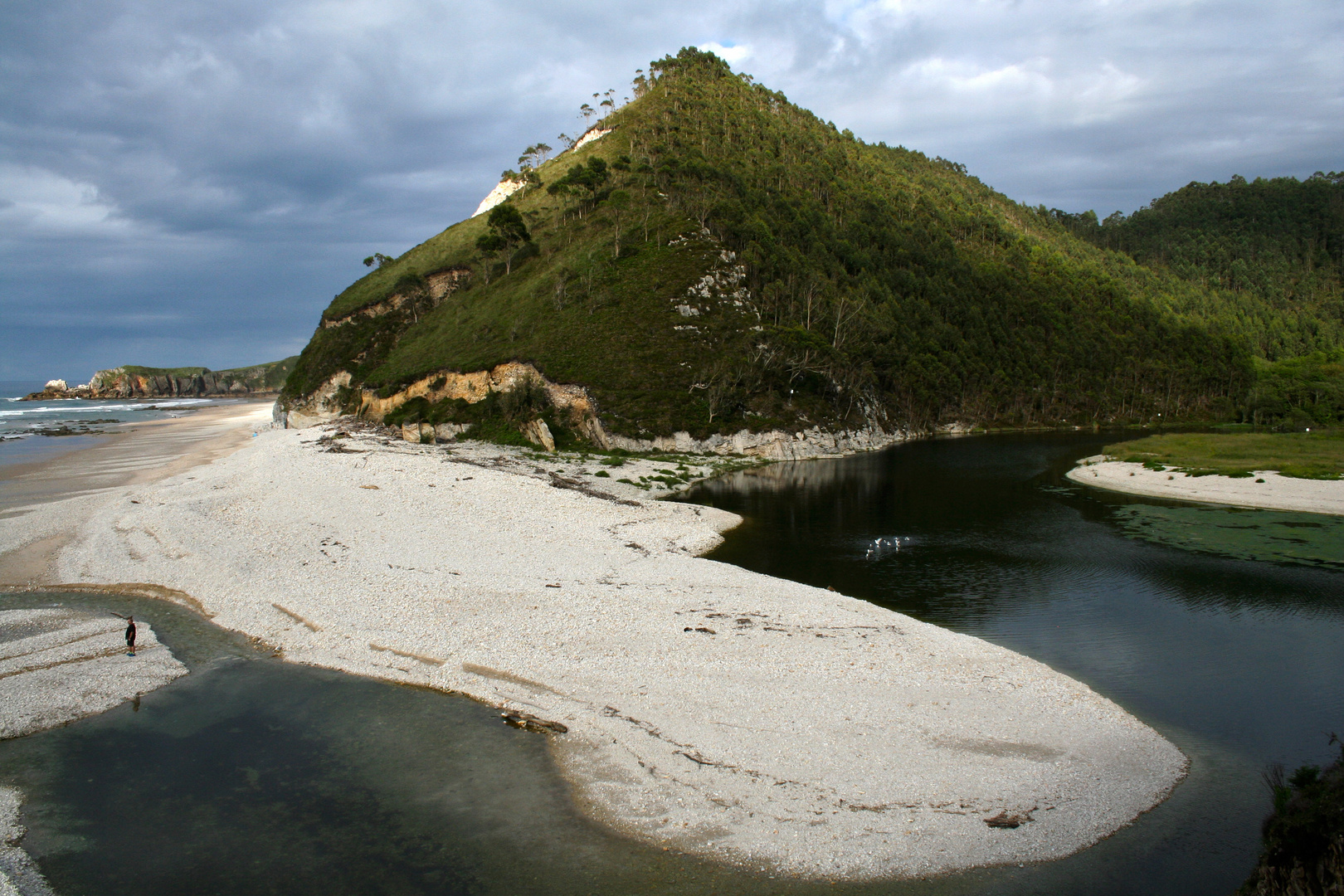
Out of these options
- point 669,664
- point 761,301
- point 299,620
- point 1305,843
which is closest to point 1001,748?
point 1305,843

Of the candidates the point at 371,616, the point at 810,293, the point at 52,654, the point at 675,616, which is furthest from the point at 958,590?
the point at 810,293

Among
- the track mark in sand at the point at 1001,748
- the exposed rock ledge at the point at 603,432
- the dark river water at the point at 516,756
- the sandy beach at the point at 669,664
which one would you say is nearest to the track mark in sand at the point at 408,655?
the sandy beach at the point at 669,664

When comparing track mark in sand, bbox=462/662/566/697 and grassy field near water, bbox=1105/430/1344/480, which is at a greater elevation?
grassy field near water, bbox=1105/430/1344/480

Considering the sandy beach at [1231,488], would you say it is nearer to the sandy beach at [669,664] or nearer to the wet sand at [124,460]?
the sandy beach at [669,664]

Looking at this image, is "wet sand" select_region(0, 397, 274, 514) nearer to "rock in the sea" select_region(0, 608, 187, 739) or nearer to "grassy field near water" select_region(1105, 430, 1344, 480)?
"rock in the sea" select_region(0, 608, 187, 739)

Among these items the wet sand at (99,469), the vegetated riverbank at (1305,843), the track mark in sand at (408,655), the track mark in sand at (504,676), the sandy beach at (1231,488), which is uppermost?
the wet sand at (99,469)

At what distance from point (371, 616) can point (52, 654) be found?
842 centimetres

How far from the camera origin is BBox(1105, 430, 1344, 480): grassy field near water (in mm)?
45469

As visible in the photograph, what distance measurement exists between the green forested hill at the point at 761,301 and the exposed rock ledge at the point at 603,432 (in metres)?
1.15

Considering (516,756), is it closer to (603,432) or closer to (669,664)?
(669,664)

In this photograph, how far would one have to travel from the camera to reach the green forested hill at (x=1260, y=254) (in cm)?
13500

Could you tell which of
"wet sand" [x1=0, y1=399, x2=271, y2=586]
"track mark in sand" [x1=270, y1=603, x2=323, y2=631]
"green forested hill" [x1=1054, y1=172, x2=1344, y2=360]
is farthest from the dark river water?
"green forested hill" [x1=1054, y1=172, x2=1344, y2=360]

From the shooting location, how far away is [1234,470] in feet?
150

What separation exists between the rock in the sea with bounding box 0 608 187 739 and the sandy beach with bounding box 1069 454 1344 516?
5507 cm
